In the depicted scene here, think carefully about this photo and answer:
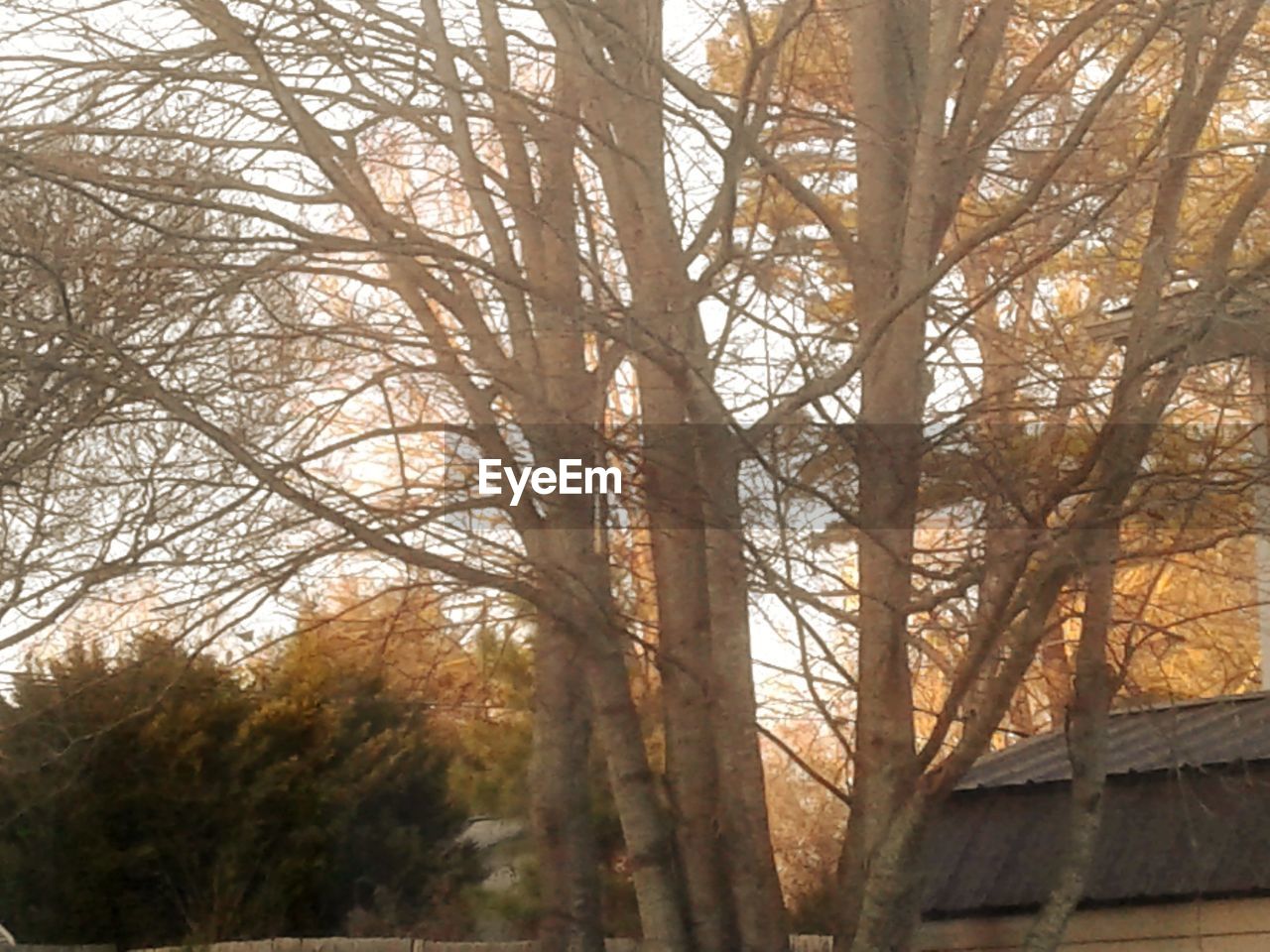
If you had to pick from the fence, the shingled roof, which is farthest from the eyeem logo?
the fence

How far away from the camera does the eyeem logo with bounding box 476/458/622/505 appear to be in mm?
6031

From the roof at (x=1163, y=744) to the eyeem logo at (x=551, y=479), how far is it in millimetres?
2081

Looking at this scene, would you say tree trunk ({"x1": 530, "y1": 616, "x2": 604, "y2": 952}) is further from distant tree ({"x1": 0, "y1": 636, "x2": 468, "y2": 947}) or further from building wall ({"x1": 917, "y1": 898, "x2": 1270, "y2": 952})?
distant tree ({"x1": 0, "y1": 636, "x2": 468, "y2": 947})

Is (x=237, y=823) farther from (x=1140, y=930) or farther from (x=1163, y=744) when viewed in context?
(x=1140, y=930)

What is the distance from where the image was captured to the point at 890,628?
578 centimetres

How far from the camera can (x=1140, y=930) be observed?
627cm

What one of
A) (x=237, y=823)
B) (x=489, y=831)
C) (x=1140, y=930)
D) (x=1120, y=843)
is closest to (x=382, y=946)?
(x=237, y=823)

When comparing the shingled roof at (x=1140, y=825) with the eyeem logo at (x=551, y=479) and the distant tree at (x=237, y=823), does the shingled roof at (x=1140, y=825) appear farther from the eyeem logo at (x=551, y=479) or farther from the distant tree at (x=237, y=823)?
the distant tree at (x=237, y=823)

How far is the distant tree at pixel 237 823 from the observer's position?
34.2 ft

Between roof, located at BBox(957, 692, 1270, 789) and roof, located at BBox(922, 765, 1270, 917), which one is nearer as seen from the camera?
roof, located at BBox(922, 765, 1270, 917)

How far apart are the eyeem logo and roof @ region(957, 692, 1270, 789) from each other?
6.83ft

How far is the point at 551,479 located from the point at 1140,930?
8.78 feet

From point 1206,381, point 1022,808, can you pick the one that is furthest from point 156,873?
point 1206,381

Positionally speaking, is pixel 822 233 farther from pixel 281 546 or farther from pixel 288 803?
pixel 288 803
